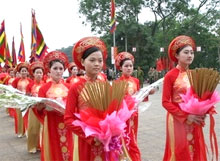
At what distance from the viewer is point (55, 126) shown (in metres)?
4.08

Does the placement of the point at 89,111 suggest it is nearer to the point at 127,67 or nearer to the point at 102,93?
the point at 102,93

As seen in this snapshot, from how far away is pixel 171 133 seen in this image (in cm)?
360

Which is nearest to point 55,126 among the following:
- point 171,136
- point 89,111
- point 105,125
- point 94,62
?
point 171,136

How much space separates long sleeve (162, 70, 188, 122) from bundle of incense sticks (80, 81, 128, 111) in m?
1.28

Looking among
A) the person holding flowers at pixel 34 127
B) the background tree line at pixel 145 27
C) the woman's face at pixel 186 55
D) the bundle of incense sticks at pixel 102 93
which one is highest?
the background tree line at pixel 145 27

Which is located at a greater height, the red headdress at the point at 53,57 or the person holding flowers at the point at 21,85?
the red headdress at the point at 53,57

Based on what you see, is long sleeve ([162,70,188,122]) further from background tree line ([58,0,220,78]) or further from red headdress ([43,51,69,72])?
background tree line ([58,0,220,78])

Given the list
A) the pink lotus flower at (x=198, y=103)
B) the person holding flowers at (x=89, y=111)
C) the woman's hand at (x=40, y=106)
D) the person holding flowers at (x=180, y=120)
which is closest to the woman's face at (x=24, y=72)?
the woman's hand at (x=40, y=106)

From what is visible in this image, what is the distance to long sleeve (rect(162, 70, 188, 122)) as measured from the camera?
3.29m

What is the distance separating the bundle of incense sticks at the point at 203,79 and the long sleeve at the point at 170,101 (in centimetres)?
35

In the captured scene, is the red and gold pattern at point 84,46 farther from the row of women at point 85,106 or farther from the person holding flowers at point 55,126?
the person holding flowers at point 55,126

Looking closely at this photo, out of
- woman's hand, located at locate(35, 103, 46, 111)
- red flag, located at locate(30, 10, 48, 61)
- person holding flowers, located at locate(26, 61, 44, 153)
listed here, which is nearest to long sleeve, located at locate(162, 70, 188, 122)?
woman's hand, located at locate(35, 103, 46, 111)

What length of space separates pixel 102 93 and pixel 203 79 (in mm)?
1266

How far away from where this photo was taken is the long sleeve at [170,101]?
3.29 metres
